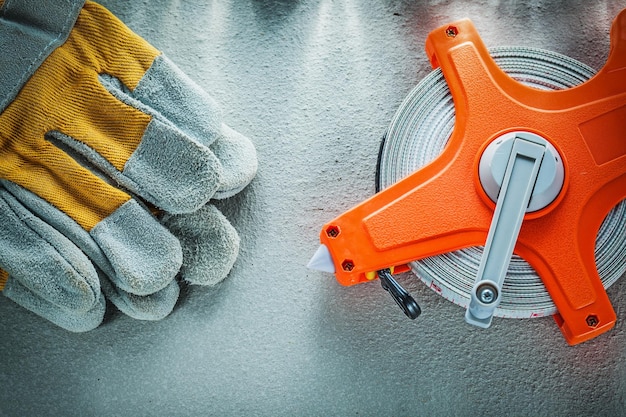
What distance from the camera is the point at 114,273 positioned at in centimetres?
84

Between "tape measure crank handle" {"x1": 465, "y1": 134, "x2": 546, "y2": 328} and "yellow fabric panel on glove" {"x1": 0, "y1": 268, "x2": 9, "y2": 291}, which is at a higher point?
"tape measure crank handle" {"x1": 465, "y1": 134, "x2": 546, "y2": 328}

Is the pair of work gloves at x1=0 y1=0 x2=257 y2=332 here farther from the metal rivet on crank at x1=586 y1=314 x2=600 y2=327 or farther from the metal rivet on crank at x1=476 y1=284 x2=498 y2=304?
the metal rivet on crank at x1=586 y1=314 x2=600 y2=327

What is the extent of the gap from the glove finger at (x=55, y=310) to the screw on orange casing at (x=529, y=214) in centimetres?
31

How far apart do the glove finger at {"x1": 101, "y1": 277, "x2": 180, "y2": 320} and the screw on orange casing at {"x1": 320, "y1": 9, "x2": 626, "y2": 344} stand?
0.22 metres

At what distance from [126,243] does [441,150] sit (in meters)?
0.41

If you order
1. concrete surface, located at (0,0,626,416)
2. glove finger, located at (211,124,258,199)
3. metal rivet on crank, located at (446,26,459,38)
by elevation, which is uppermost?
metal rivet on crank, located at (446,26,459,38)

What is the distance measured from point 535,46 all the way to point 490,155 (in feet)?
0.78

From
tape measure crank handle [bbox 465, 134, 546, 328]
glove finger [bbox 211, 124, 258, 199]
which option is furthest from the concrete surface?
tape measure crank handle [bbox 465, 134, 546, 328]

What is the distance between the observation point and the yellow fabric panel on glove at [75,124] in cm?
83

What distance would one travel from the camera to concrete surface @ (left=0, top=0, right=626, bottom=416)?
91 centimetres

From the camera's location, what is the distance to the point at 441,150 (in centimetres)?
86

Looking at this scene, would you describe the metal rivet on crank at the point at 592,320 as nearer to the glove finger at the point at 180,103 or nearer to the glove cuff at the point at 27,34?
the glove finger at the point at 180,103

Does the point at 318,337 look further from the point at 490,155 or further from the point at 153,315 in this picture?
the point at 490,155

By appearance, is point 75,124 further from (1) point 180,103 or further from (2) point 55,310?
(2) point 55,310
